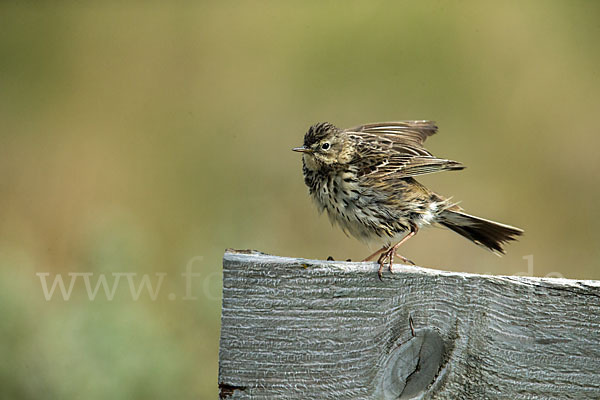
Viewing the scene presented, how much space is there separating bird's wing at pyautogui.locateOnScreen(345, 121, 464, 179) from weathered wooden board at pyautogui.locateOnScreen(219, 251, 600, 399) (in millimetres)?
1975

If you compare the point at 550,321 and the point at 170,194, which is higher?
the point at 170,194

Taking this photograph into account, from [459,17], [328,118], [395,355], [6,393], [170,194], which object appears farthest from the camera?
[459,17]

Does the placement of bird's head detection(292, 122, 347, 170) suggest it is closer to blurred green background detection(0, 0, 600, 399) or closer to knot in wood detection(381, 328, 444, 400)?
blurred green background detection(0, 0, 600, 399)

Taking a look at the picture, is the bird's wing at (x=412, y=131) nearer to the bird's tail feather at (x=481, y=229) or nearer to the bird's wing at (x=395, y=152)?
the bird's wing at (x=395, y=152)

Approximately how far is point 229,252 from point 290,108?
4.75 m

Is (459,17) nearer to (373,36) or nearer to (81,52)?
(373,36)

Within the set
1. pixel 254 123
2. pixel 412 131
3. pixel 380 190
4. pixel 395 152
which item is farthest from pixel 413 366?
pixel 254 123

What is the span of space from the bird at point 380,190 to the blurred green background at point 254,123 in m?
1.13

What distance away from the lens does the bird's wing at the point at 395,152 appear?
161 inches

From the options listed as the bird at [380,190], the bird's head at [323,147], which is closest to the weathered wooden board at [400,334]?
the bird at [380,190]

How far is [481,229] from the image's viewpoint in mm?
4371

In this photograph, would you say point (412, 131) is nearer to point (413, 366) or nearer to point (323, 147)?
point (323, 147)

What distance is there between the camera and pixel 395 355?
1.94 meters

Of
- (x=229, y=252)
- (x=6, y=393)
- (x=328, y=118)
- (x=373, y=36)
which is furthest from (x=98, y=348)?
(x=373, y=36)
